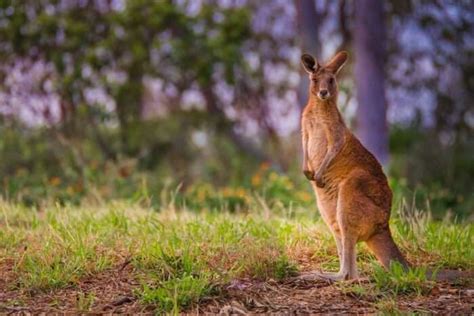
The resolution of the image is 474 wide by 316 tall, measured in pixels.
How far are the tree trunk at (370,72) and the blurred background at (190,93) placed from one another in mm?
18

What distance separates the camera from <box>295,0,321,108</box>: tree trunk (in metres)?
12.8

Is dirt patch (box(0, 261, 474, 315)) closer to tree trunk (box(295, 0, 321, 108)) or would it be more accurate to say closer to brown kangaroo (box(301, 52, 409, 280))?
brown kangaroo (box(301, 52, 409, 280))

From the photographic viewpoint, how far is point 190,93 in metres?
14.2

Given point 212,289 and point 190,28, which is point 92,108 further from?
point 212,289

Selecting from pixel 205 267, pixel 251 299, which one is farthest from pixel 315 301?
pixel 205 267

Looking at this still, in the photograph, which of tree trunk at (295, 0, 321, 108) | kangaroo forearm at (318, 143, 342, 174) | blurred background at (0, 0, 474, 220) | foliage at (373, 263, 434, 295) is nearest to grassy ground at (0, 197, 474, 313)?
foliage at (373, 263, 434, 295)

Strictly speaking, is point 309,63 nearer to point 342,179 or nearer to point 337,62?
point 337,62

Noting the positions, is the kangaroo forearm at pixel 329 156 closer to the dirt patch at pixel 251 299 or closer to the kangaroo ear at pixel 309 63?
the kangaroo ear at pixel 309 63

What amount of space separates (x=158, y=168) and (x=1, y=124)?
2.54 meters

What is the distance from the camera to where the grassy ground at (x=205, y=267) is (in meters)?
4.71

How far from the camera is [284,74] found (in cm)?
1520

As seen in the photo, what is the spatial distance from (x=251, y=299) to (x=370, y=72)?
7830 millimetres

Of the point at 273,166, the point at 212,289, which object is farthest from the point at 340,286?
the point at 273,166

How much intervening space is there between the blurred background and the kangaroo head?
5.26 metres
